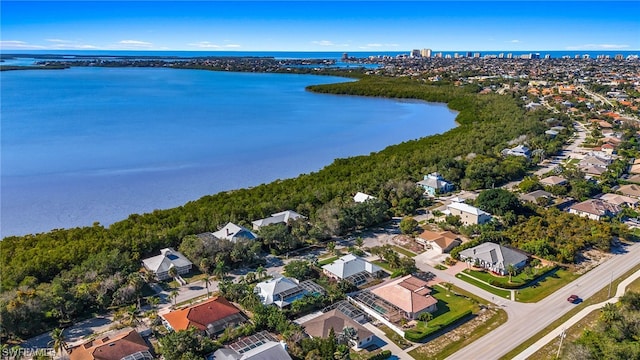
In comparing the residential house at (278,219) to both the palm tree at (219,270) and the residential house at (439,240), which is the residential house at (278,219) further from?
the residential house at (439,240)

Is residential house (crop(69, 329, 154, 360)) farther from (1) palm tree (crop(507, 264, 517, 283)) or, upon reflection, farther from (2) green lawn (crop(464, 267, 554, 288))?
(1) palm tree (crop(507, 264, 517, 283))

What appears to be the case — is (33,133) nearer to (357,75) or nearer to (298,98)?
(298,98)

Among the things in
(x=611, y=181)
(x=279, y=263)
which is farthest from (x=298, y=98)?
(x=279, y=263)

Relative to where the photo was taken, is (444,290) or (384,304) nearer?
(384,304)

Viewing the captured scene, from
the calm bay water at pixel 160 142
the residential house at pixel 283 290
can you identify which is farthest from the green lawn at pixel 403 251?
the calm bay water at pixel 160 142

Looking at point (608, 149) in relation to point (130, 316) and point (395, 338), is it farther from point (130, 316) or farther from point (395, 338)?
point (130, 316)
